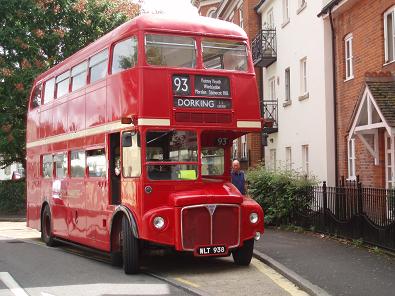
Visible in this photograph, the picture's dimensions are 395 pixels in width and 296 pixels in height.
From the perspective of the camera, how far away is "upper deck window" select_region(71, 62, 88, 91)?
1294cm

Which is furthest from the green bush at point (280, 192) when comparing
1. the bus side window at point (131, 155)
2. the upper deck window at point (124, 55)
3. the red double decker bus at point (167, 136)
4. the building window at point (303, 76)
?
the upper deck window at point (124, 55)

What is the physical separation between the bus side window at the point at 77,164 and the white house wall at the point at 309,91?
8.26m

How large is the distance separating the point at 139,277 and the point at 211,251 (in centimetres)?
124

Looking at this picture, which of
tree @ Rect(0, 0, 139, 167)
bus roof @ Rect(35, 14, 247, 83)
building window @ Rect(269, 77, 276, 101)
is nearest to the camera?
bus roof @ Rect(35, 14, 247, 83)

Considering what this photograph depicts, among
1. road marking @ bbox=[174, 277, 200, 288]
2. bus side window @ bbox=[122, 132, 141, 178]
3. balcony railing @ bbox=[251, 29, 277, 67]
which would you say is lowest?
road marking @ bbox=[174, 277, 200, 288]

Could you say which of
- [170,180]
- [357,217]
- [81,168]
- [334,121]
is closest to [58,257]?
[81,168]

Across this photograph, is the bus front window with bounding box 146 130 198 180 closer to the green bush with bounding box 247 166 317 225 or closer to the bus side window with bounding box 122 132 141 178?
the bus side window with bounding box 122 132 141 178

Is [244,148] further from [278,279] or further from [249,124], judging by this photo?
[278,279]

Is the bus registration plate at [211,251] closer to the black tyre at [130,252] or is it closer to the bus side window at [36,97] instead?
the black tyre at [130,252]

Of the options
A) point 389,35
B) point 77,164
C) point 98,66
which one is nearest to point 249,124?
point 98,66

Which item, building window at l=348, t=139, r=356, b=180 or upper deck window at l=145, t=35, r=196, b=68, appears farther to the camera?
building window at l=348, t=139, r=356, b=180

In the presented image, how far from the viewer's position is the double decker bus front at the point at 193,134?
390 inches

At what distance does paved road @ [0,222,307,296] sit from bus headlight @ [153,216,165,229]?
33.0 inches

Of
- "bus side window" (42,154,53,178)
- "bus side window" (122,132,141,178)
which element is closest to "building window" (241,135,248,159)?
"bus side window" (42,154,53,178)
